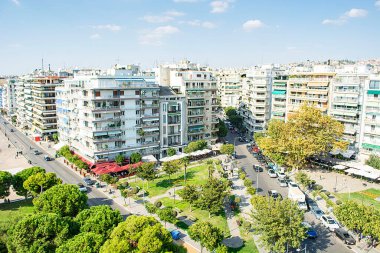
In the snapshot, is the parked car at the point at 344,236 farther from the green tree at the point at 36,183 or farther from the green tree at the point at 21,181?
the green tree at the point at 21,181

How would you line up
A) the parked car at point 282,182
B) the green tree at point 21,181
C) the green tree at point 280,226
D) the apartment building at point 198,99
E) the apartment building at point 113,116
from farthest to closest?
the apartment building at point 198,99 → the apartment building at point 113,116 → the parked car at point 282,182 → the green tree at point 21,181 → the green tree at point 280,226

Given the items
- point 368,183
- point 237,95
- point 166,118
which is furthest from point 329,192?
point 237,95

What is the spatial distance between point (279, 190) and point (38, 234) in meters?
36.9

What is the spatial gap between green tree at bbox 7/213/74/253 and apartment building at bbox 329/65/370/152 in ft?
192

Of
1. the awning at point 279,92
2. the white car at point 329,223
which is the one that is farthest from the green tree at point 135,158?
the awning at point 279,92

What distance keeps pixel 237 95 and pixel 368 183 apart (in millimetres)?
82916

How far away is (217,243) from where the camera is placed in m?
32.6

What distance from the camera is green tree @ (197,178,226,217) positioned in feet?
135

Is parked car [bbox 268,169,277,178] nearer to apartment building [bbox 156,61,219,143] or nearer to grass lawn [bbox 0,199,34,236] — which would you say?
apartment building [bbox 156,61,219,143]

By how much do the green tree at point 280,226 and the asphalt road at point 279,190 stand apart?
469 cm

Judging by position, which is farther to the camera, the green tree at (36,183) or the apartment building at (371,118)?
the apartment building at (371,118)

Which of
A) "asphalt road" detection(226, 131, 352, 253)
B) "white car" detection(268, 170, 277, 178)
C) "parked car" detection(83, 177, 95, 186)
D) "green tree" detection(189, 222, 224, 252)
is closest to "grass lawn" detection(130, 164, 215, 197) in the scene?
"parked car" detection(83, 177, 95, 186)

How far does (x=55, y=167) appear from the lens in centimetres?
6856

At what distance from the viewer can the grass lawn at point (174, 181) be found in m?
53.9
